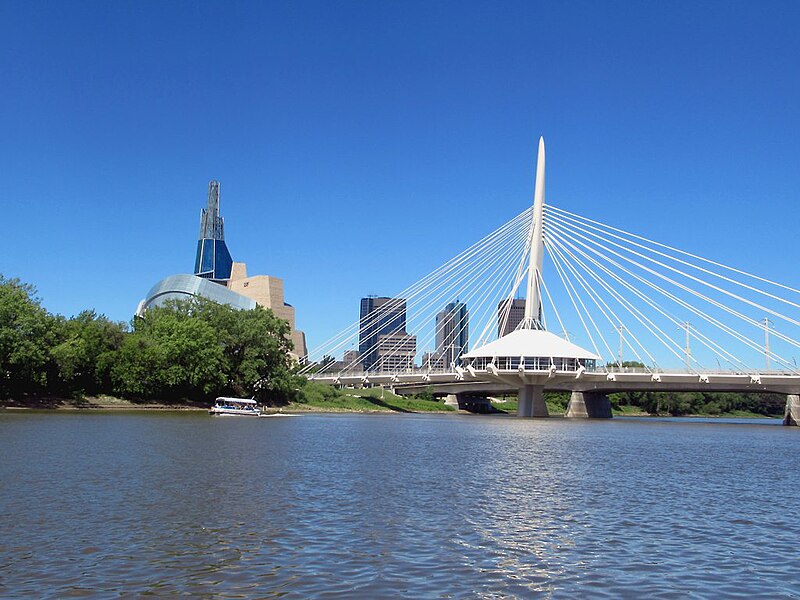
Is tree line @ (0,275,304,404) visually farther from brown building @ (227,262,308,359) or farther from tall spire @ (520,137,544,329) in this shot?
brown building @ (227,262,308,359)

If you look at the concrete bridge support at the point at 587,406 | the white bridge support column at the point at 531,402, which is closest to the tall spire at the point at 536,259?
the white bridge support column at the point at 531,402

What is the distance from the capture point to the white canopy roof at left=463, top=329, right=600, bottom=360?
95562mm

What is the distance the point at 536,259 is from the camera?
89.4m

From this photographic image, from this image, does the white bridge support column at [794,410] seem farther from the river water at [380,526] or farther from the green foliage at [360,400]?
the river water at [380,526]

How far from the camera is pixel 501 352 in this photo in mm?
96250

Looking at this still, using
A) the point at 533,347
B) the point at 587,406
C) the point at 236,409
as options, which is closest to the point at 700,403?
the point at 587,406

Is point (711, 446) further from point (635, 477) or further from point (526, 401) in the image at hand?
point (526, 401)

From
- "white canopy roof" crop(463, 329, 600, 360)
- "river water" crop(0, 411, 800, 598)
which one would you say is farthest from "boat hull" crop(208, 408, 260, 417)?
"river water" crop(0, 411, 800, 598)

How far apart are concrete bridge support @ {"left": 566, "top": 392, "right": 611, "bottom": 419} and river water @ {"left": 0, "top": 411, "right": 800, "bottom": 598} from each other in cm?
7846

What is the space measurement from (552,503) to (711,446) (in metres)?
33.4

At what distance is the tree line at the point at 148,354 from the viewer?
7250 centimetres

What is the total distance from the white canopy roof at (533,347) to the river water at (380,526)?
5943cm

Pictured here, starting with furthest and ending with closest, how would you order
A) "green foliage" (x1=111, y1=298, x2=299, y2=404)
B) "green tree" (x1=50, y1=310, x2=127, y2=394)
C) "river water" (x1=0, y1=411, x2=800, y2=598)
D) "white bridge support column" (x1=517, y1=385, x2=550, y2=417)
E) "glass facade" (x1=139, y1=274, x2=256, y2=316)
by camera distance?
1. "glass facade" (x1=139, y1=274, x2=256, y2=316)
2. "white bridge support column" (x1=517, y1=385, x2=550, y2=417)
3. "green foliage" (x1=111, y1=298, x2=299, y2=404)
4. "green tree" (x1=50, y1=310, x2=127, y2=394)
5. "river water" (x1=0, y1=411, x2=800, y2=598)

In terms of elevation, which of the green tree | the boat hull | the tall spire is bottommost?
the boat hull
